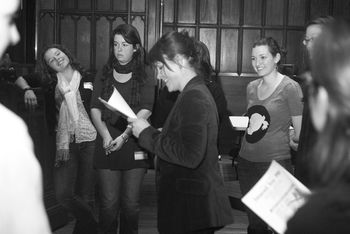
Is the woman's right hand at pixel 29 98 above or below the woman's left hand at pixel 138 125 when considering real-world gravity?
above

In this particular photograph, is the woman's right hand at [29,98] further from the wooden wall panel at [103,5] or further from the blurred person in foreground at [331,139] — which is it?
the wooden wall panel at [103,5]

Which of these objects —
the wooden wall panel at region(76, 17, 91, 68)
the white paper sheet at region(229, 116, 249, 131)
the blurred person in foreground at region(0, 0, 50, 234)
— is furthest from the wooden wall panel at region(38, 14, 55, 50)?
the blurred person in foreground at region(0, 0, 50, 234)

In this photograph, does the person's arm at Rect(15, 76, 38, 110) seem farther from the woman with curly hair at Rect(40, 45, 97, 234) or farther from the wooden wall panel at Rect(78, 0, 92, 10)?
the wooden wall panel at Rect(78, 0, 92, 10)

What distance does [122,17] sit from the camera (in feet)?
24.2

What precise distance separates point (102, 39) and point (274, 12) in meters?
2.49

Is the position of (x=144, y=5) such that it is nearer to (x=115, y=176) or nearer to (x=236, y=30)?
(x=236, y=30)

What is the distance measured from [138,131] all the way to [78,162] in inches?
49.0

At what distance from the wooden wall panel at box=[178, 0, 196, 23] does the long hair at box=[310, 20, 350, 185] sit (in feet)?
22.2

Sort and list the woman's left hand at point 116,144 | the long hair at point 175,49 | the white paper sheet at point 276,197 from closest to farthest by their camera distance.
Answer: the white paper sheet at point 276,197 < the long hair at point 175,49 < the woman's left hand at point 116,144

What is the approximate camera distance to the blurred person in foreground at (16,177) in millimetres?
928

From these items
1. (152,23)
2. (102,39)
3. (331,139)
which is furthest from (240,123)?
(331,139)

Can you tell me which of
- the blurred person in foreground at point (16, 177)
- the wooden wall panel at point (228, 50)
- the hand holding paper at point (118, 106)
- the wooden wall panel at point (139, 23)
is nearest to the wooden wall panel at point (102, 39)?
the wooden wall panel at point (139, 23)

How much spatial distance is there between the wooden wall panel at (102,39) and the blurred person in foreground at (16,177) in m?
6.54

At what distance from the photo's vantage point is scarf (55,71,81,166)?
131 inches
